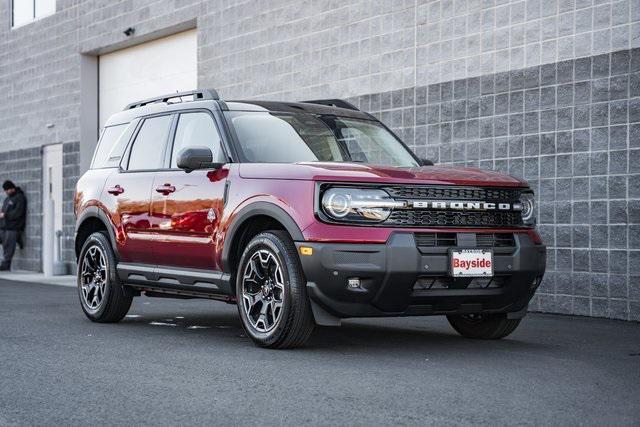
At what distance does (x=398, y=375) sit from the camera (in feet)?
19.6

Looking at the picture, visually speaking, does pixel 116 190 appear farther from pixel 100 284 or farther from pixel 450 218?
pixel 450 218

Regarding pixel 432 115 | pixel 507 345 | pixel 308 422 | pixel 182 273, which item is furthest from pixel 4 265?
pixel 308 422

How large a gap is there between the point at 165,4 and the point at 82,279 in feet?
29.0

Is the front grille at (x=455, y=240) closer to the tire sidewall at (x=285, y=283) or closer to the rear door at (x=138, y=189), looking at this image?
the tire sidewall at (x=285, y=283)

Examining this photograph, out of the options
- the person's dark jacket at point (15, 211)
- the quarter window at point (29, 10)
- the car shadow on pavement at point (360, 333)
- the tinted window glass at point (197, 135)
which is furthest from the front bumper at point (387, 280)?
the quarter window at point (29, 10)

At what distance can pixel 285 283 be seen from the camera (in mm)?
6754

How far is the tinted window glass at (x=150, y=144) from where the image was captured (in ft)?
28.1

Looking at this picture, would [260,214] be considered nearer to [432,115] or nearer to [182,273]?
[182,273]

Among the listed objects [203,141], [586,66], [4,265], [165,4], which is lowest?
[4,265]

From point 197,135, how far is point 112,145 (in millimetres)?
1594

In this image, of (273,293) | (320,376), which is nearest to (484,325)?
(273,293)

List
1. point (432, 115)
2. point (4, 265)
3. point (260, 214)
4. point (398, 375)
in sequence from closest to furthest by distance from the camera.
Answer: point (398, 375)
point (260, 214)
point (432, 115)
point (4, 265)

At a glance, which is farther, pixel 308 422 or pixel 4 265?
pixel 4 265

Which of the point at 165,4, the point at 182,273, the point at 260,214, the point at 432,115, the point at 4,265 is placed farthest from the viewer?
the point at 4,265
